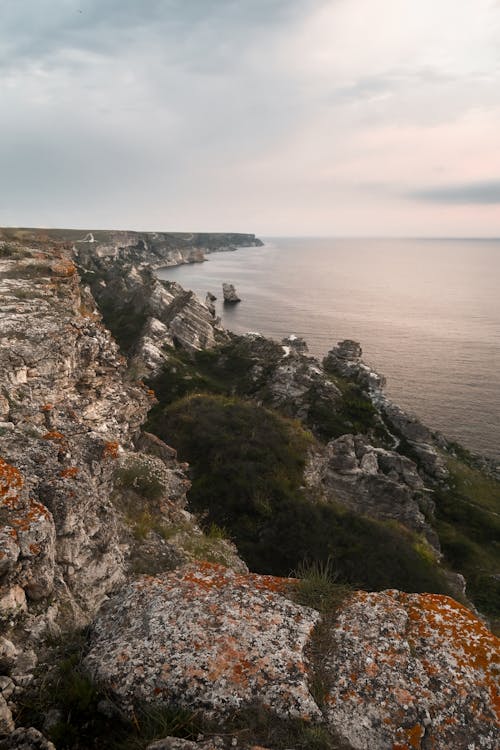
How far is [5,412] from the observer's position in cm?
1236

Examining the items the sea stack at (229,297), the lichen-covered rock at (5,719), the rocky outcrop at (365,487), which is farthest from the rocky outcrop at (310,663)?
the sea stack at (229,297)

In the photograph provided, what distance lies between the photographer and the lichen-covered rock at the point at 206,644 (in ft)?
18.3

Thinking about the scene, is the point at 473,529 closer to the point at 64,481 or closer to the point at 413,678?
the point at 413,678

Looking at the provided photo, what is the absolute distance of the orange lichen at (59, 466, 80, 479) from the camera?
8734 mm

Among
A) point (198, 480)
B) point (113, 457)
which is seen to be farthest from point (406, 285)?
point (113, 457)

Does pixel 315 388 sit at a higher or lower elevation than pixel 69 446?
lower

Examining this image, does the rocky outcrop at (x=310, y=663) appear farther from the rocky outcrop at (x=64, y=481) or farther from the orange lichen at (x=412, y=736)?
the rocky outcrop at (x=64, y=481)

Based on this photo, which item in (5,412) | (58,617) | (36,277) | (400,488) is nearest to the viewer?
(58,617)

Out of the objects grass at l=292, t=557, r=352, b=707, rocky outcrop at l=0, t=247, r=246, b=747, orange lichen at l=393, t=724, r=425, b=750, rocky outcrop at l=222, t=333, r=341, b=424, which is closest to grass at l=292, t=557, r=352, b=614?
grass at l=292, t=557, r=352, b=707

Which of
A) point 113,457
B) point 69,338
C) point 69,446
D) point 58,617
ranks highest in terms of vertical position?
point 69,338

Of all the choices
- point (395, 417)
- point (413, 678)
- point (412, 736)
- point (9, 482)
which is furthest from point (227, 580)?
point (395, 417)

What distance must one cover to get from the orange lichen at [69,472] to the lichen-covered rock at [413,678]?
20.0 feet

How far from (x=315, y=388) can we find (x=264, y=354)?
12454 mm

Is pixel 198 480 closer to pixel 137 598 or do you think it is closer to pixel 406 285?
pixel 137 598
